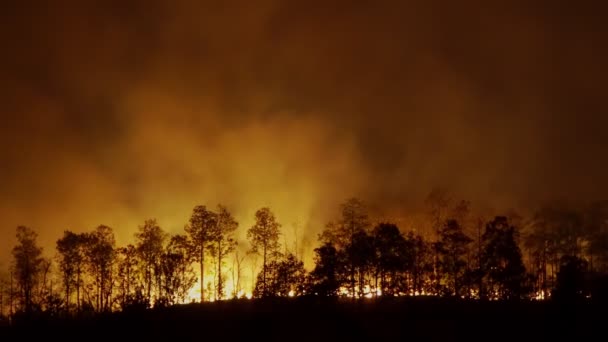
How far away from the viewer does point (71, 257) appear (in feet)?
267

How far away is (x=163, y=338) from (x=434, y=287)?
37.9 metres

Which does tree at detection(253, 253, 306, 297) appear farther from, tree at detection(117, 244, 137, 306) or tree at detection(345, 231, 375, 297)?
tree at detection(117, 244, 137, 306)

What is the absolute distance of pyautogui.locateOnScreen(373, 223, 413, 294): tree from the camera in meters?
68.2

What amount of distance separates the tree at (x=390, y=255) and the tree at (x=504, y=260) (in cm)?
905

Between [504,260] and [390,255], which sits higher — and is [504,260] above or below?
below

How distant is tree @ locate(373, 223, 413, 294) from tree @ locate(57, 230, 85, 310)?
137ft

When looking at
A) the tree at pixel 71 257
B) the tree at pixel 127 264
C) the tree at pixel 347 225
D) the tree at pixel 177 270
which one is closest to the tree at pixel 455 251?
the tree at pixel 347 225

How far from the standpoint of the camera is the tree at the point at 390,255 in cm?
6825

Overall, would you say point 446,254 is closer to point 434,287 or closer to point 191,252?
point 434,287

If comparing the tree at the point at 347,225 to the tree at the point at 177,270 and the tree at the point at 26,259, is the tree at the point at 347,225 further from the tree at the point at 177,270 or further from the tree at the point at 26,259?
the tree at the point at 26,259

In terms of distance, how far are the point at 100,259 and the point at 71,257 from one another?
13.5 ft

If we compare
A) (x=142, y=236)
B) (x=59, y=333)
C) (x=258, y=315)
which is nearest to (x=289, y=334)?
(x=258, y=315)

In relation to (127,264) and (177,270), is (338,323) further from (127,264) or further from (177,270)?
(127,264)

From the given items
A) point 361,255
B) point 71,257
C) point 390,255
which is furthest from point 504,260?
point 71,257
